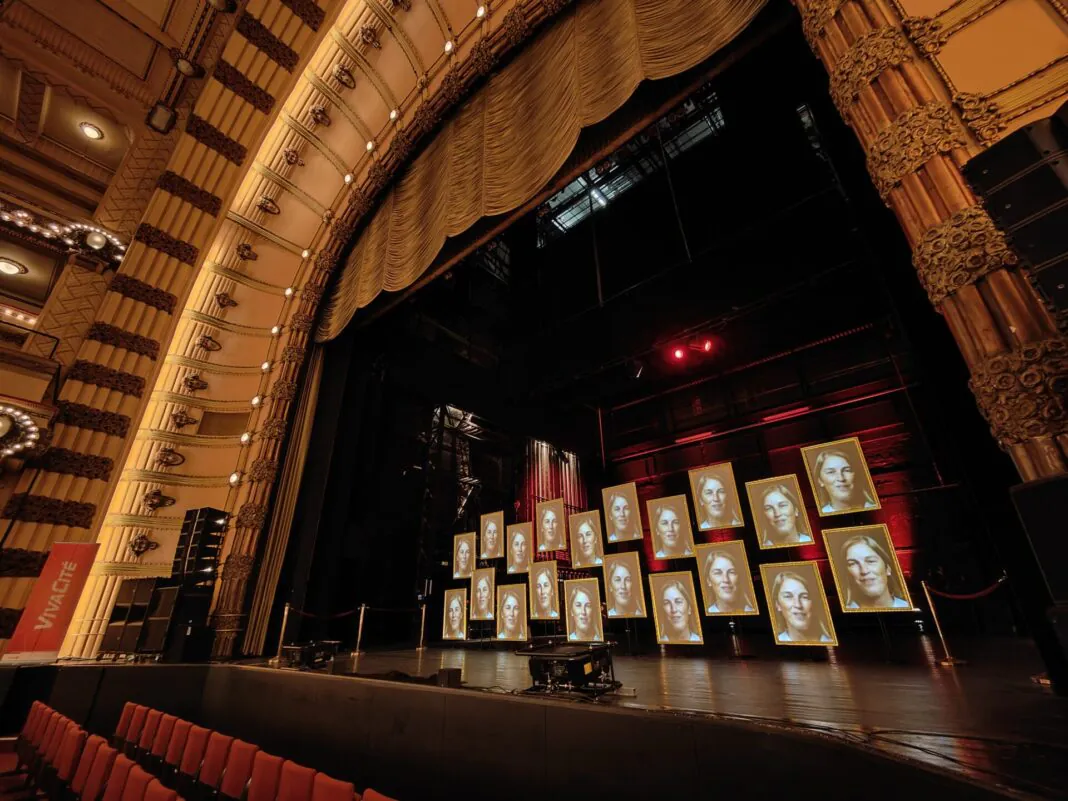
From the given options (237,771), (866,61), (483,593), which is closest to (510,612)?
(483,593)

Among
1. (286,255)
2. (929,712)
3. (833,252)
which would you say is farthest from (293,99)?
Result: (929,712)

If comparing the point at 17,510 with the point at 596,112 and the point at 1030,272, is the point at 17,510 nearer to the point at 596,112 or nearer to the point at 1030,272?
the point at 596,112

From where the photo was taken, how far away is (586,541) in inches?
248

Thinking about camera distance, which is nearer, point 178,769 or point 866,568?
point 178,769

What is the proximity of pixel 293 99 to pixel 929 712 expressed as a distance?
468 inches

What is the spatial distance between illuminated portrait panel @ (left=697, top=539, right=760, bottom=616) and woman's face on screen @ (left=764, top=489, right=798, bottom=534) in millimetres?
464

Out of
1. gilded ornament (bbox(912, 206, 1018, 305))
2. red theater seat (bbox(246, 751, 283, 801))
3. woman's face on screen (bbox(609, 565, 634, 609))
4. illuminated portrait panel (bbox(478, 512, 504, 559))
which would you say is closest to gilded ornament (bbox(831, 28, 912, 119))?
gilded ornament (bbox(912, 206, 1018, 305))

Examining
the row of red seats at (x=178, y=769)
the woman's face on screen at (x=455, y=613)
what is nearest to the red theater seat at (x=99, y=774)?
the row of red seats at (x=178, y=769)

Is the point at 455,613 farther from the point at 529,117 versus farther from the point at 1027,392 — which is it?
the point at 529,117

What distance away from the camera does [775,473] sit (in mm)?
9039

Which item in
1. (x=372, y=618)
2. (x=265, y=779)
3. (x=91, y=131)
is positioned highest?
(x=91, y=131)

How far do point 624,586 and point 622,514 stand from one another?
37.6 inches

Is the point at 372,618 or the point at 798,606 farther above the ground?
the point at 798,606

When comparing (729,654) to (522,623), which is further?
(522,623)
